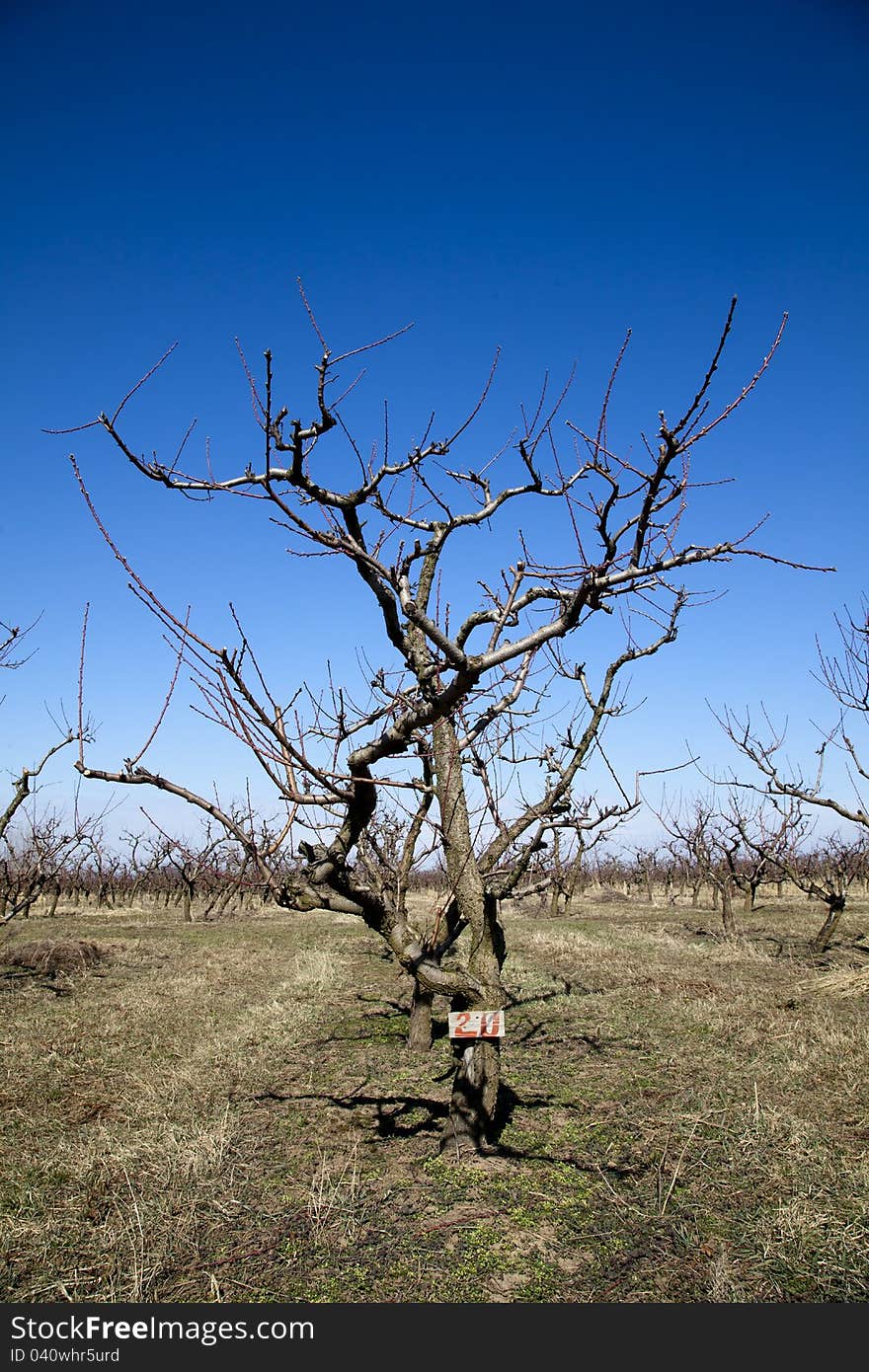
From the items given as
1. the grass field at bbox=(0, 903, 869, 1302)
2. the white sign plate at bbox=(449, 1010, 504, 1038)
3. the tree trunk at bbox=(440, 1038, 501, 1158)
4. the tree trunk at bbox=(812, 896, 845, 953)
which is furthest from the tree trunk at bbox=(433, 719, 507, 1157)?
the tree trunk at bbox=(812, 896, 845, 953)

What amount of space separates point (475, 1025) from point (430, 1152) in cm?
134

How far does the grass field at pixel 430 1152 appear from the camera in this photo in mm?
3809

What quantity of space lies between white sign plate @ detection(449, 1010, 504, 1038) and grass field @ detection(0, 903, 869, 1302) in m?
0.94

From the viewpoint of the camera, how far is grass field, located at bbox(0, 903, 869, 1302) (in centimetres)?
381

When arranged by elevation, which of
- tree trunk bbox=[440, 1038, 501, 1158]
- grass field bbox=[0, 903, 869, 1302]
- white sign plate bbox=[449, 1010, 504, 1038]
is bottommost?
grass field bbox=[0, 903, 869, 1302]

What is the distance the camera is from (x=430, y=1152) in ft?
17.8

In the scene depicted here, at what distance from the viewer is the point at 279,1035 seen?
9422 millimetres

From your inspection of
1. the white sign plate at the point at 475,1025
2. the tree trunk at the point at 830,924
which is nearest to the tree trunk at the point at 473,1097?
the white sign plate at the point at 475,1025

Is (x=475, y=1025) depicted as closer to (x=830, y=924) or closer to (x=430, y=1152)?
(x=430, y=1152)

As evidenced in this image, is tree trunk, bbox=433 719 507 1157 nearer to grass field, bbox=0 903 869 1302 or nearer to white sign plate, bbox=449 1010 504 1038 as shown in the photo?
white sign plate, bbox=449 1010 504 1038

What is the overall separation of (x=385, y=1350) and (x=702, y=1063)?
533cm

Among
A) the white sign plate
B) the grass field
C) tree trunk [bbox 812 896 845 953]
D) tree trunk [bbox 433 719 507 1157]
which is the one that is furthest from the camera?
tree trunk [bbox 812 896 845 953]

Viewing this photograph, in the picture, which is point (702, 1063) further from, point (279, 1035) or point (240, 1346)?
point (240, 1346)

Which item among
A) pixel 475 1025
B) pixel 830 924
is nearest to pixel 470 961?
pixel 475 1025
